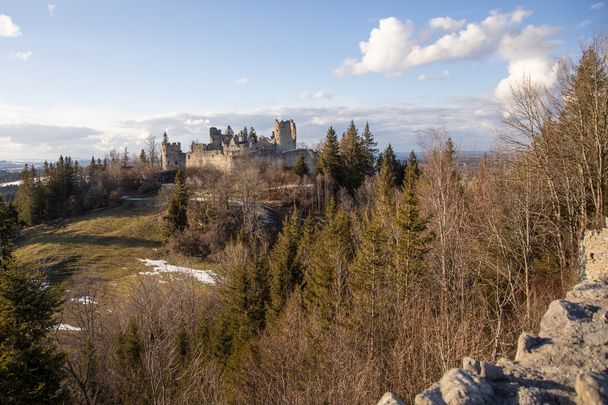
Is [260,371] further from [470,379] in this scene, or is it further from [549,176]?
[549,176]

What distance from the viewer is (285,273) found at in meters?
28.9

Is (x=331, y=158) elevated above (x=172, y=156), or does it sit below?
below

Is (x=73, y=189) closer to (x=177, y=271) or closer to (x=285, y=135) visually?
(x=285, y=135)

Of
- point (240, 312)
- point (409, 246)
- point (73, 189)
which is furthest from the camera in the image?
point (73, 189)

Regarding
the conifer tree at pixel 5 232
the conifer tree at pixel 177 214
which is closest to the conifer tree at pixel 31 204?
the conifer tree at pixel 177 214

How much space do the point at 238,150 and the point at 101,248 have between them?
29.9 metres

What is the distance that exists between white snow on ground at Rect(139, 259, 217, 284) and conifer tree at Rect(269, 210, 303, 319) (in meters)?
10.1

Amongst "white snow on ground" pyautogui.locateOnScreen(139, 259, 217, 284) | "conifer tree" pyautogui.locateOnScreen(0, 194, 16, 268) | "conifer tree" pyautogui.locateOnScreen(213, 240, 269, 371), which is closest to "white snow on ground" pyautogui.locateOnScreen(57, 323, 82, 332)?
"conifer tree" pyautogui.locateOnScreen(0, 194, 16, 268)

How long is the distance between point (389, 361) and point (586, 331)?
6.94m

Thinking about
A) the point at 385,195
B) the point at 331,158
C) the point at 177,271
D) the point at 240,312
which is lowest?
the point at 177,271

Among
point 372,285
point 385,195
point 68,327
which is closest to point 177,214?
point 68,327

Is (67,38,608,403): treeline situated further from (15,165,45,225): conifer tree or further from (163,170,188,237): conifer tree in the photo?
(15,165,45,225): conifer tree

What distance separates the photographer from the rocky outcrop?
4.76 metres

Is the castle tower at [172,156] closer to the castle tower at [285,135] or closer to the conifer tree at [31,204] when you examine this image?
the castle tower at [285,135]
